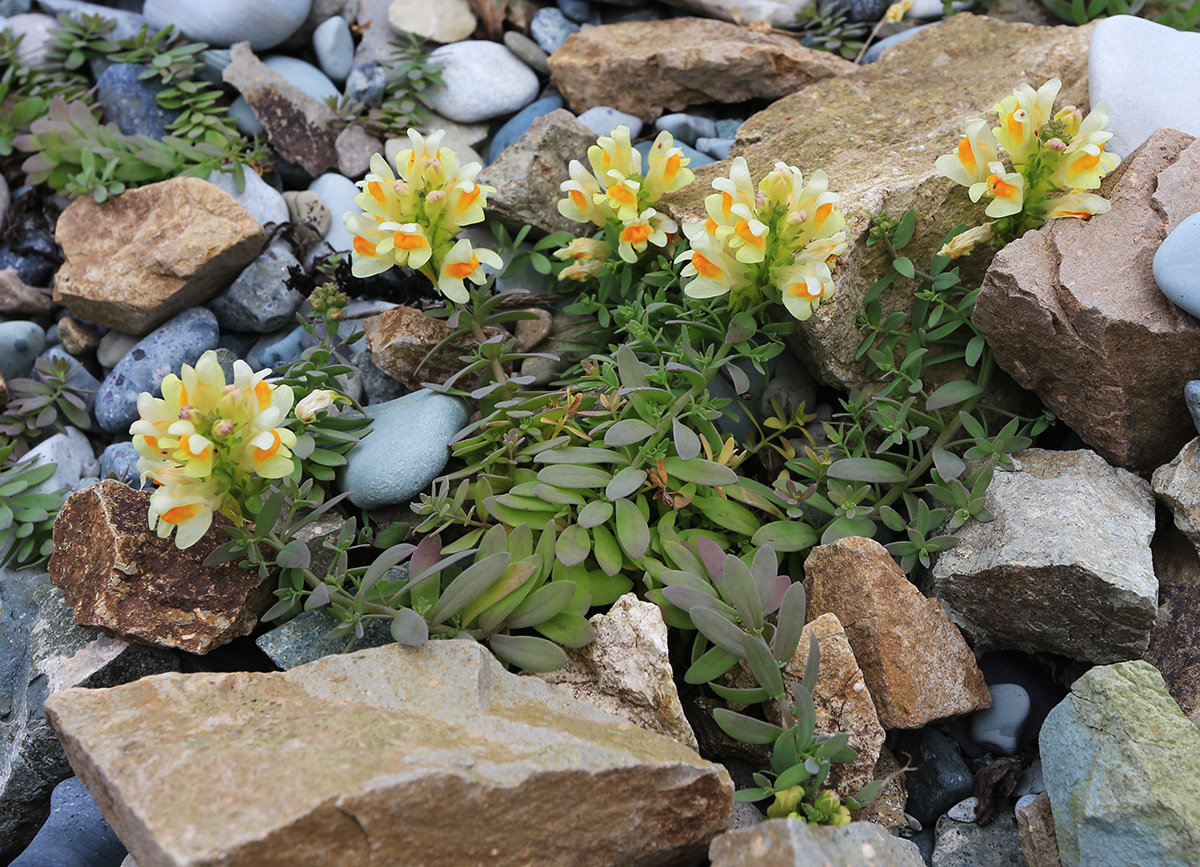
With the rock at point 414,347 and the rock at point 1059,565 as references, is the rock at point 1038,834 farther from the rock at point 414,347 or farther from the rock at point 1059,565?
the rock at point 414,347

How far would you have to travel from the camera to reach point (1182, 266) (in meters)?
2.46

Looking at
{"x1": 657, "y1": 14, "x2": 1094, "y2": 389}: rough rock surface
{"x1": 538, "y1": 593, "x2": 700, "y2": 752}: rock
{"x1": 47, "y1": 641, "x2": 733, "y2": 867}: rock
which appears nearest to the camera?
{"x1": 47, "y1": 641, "x2": 733, "y2": 867}: rock

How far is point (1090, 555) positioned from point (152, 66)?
4160mm

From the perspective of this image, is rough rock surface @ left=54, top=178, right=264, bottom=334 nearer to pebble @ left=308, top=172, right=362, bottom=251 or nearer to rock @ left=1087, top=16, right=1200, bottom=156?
pebble @ left=308, top=172, right=362, bottom=251

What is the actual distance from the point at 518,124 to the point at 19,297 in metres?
2.21

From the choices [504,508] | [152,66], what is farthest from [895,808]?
[152,66]

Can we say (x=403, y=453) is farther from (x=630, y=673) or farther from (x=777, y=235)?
(x=777, y=235)

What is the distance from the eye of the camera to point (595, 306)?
127 inches

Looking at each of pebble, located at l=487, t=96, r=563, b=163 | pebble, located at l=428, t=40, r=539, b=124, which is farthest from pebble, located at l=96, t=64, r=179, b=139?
pebble, located at l=487, t=96, r=563, b=163

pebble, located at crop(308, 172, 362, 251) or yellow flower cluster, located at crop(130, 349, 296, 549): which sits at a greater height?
yellow flower cluster, located at crop(130, 349, 296, 549)

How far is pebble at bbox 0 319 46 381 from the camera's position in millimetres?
3629

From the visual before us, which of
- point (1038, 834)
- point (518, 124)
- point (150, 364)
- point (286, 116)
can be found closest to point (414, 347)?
point (150, 364)

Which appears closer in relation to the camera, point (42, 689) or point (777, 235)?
point (42, 689)

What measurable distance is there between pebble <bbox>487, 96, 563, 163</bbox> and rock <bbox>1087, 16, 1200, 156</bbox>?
2177 mm
